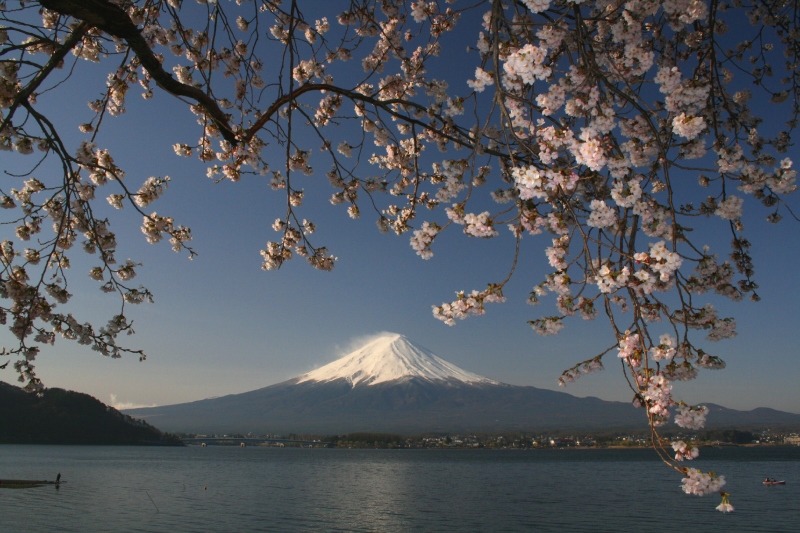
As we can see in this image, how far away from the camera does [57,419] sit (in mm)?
87188

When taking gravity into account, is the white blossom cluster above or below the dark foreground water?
above

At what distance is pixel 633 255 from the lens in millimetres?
2166

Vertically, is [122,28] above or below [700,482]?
above

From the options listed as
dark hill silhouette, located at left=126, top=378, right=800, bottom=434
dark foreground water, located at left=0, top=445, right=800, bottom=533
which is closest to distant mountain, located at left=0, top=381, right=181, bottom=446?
dark foreground water, located at left=0, top=445, right=800, bottom=533

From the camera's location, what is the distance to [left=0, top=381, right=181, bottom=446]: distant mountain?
82812mm

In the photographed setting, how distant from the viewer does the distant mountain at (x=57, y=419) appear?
272 ft

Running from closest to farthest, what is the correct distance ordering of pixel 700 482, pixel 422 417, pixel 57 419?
pixel 700 482 → pixel 57 419 → pixel 422 417

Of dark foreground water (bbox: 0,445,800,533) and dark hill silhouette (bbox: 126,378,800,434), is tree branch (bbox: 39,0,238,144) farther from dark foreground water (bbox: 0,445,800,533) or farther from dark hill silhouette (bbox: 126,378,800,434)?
dark hill silhouette (bbox: 126,378,800,434)

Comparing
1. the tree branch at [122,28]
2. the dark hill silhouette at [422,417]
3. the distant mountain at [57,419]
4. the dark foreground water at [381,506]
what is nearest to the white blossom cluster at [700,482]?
the tree branch at [122,28]

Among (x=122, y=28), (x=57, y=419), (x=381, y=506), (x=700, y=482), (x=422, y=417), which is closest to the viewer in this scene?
(x=700, y=482)

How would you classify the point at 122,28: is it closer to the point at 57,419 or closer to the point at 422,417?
the point at 57,419

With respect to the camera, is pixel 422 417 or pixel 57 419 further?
pixel 422 417

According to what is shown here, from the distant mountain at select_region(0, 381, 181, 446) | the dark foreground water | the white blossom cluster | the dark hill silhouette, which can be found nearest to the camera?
the white blossom cluster

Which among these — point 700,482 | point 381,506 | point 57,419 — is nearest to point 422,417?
point 57,419
